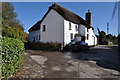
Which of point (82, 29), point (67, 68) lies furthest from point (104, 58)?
point (82, 29)

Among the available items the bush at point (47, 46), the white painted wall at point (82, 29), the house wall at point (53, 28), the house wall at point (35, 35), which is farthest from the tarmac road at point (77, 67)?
the house wall at point (35, 35)

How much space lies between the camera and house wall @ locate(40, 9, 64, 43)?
65.8ft

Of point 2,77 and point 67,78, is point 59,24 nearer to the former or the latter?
point 67,78

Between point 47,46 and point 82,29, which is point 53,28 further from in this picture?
point 82,29

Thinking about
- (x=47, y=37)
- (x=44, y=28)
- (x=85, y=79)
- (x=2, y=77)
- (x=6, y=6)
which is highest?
(x=6, y=6)

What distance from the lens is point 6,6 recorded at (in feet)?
115

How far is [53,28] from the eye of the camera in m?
21.0

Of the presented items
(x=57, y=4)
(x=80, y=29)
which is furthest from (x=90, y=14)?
(x=57, y=4)

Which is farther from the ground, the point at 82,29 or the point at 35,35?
the point at 82,29

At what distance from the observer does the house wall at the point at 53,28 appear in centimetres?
2006

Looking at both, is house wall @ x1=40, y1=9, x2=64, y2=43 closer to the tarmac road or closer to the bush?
the bush

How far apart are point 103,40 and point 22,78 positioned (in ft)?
125

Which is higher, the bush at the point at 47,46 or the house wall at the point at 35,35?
the house wall at the point at 35,35

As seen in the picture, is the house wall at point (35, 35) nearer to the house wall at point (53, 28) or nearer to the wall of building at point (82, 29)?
the house wall at point (53, 28)
